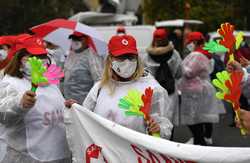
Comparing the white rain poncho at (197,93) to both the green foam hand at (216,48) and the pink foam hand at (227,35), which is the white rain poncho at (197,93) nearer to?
the green foam hand at (216,48)

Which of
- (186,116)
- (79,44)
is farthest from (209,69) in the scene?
(79,44)

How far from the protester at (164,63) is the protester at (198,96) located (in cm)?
23

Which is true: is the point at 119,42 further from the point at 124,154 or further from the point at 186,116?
the point at 186,116

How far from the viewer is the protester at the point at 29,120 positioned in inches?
175

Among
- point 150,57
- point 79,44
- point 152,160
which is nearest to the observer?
point 152,160

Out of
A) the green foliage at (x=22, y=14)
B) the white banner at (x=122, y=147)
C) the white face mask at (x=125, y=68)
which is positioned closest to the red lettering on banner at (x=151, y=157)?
the white banner at (x=122, y=147)

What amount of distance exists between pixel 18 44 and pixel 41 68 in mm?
543

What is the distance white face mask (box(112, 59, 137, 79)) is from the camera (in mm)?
4471

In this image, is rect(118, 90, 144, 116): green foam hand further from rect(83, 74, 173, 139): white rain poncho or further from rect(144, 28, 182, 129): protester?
rect(144, 28, 182, 129): protester

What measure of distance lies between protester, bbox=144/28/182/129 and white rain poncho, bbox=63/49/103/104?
1.60 metres

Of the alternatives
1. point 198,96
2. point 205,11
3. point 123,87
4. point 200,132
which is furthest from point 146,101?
point 205,11

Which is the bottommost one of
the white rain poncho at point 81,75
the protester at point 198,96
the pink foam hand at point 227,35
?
the protester at point 198,96

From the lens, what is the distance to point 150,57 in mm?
8781

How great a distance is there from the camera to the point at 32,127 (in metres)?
4.46
